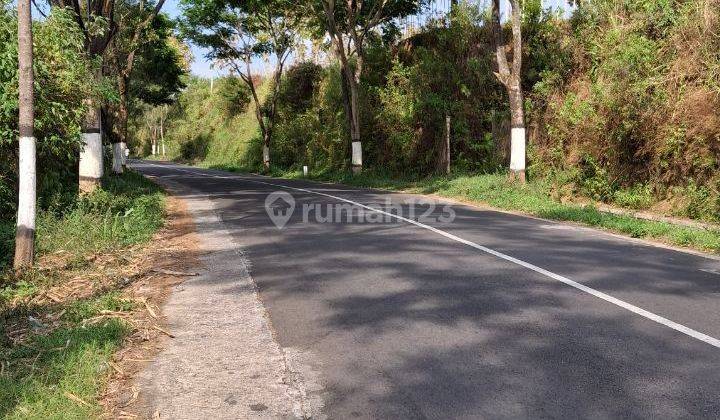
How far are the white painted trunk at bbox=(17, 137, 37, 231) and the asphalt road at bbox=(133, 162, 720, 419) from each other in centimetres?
312

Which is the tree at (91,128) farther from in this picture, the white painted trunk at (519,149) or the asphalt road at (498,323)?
the white painted trunk at (519,149)

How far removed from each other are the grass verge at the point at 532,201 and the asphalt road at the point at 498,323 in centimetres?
132

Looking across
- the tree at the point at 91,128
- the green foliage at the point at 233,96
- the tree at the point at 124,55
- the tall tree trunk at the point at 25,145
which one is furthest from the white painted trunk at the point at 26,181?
the green foliage at the point at 233,96

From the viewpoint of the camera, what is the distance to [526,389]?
3895 millimetres

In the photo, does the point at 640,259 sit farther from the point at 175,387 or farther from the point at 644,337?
the point at 175,387

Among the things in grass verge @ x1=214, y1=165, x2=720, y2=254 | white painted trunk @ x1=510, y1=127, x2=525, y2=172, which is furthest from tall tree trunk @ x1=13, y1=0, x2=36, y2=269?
white painted trunk @ x1=510, y1=127, x2=525, y2=172

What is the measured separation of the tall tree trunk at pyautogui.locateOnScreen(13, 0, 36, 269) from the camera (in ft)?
25.9

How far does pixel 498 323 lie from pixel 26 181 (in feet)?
22.0

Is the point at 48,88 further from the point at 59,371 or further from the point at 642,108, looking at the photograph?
the point at 642,108

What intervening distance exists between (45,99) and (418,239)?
7.01 metres

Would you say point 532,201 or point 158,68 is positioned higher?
point 158,68

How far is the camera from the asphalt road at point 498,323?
12.4ft

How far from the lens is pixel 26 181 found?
8.08m

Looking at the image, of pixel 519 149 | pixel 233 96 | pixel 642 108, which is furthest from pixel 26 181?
pixel 233 96
